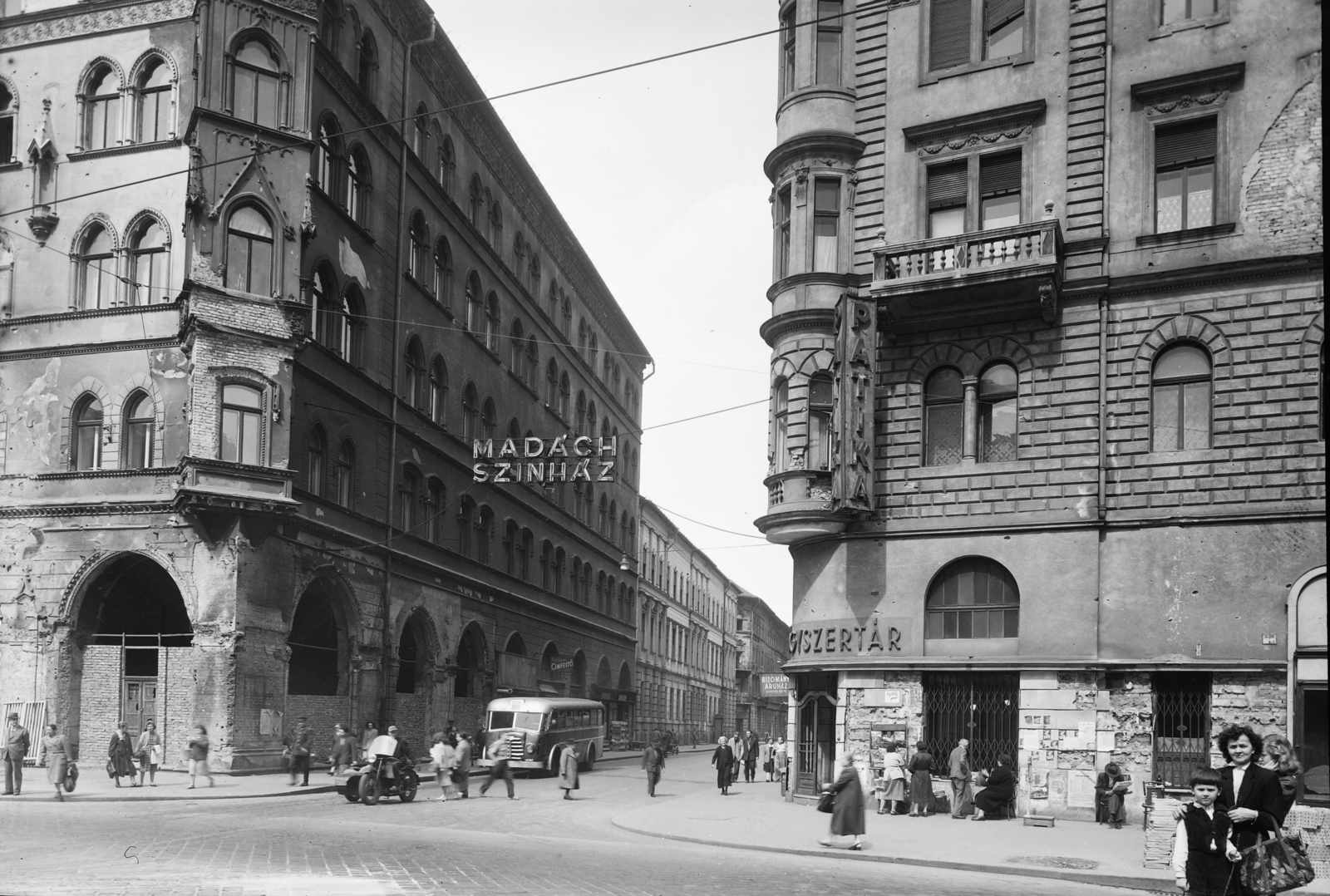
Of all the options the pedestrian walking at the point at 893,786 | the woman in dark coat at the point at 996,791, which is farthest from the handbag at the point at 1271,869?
the pedestrian walking at the point at 893,786

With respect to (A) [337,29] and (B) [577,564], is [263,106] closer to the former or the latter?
(A) [337,29]

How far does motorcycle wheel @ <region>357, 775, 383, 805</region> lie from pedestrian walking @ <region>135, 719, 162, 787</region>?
6.00 metres

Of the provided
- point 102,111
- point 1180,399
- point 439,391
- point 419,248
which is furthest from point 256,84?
point 1180,399

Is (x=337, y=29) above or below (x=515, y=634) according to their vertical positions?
above

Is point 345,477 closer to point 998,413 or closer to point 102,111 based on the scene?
point 102,111

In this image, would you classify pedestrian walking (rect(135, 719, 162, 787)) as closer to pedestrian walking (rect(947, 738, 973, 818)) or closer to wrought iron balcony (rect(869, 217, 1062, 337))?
pedestrian walking (rect(947, 738, 973, 818))

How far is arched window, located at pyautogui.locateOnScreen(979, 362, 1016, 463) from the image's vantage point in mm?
27531

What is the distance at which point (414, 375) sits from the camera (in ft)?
147

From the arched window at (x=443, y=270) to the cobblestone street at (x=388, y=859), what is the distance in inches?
966

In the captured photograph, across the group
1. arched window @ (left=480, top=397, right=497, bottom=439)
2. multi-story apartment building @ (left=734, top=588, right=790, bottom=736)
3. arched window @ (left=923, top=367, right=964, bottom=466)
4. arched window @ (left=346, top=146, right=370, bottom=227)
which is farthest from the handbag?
multi-story apartment building @ (left=734, top=588, right=790, bottom=736)

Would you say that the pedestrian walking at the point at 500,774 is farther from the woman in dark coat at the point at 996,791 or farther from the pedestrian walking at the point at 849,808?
the pedestrian walking at the point at 849,808

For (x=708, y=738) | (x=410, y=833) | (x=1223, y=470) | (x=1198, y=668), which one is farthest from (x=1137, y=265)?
(x=708, y=738)

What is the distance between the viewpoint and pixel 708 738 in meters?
108

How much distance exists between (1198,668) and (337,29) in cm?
2853
